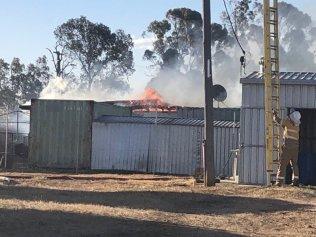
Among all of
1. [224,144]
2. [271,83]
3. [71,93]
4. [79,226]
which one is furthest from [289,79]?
[71,93]

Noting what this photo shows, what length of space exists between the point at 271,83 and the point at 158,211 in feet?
21.5

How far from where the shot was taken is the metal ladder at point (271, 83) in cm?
1628

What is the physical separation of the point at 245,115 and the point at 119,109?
44.2 ft

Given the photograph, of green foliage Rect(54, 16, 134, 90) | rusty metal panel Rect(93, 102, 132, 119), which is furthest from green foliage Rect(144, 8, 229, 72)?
rusty metal panel Rect(93, 102, 132, 119)

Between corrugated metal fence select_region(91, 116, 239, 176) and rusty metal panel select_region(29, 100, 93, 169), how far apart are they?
1.62 ft

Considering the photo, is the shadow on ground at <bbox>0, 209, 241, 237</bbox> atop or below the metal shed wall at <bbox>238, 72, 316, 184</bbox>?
below

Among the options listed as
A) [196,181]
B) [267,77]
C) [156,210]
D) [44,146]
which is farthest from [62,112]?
[156,210]

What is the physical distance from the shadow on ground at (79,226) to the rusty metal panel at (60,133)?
15.6 m

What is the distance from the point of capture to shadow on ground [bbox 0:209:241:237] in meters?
8.63

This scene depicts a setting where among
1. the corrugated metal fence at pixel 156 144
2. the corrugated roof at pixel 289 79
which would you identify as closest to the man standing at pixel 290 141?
the corrugated roof at pixel 289 79

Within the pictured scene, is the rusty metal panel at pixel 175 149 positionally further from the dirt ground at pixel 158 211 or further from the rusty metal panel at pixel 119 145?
the dirt ground at pixel 158 211

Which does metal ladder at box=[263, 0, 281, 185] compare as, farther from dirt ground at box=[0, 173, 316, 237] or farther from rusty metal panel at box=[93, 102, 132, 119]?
rusty metal panel at box=[93, 102, 132, 119]

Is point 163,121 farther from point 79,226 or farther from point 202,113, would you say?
point 79,226

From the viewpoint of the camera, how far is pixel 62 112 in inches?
1029
